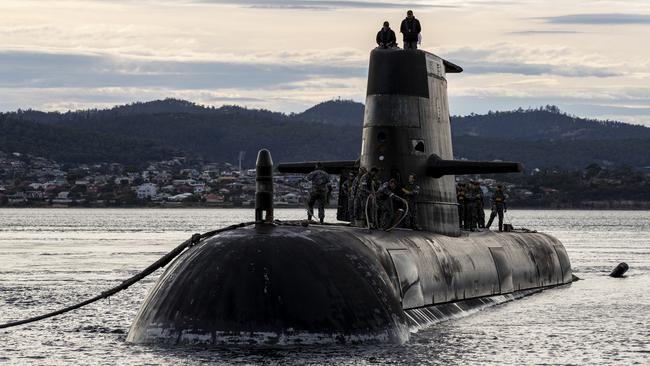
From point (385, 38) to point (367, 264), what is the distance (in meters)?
7.46

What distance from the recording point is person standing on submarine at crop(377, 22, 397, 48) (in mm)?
25281

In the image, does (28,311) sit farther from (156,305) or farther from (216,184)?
(216,184)

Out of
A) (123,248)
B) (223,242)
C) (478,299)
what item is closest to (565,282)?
(478,299)

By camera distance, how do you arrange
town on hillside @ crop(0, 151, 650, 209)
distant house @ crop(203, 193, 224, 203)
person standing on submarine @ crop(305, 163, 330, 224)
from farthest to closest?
town on hillside @ crop(0, 151, 650, 209)
distant house @ crop(203, 193, 224, 203)
person standing on submarine @ crop(305, 163, 330, 224)

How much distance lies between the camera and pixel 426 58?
84.9 feet

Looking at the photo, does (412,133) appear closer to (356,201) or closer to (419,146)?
(419,146)

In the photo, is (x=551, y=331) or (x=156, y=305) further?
(x=551, y=331)

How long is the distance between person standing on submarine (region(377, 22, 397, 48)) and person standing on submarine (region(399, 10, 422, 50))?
1.62ft

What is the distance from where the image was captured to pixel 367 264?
1919 cm

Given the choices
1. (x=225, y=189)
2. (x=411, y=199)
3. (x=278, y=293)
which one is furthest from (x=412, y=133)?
(x=225, y=189)

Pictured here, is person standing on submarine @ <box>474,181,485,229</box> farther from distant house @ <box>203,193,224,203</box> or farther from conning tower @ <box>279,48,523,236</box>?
distant house @ <box>203,193,224,203</box>

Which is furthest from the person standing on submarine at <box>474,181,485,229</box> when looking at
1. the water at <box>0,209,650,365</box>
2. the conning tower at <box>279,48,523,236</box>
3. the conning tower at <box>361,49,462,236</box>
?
the conning tower at <box>361,49,462,236</box>

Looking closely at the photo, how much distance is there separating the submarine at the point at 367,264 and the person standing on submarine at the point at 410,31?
1.06 ft

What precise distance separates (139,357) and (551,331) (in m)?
9.65
